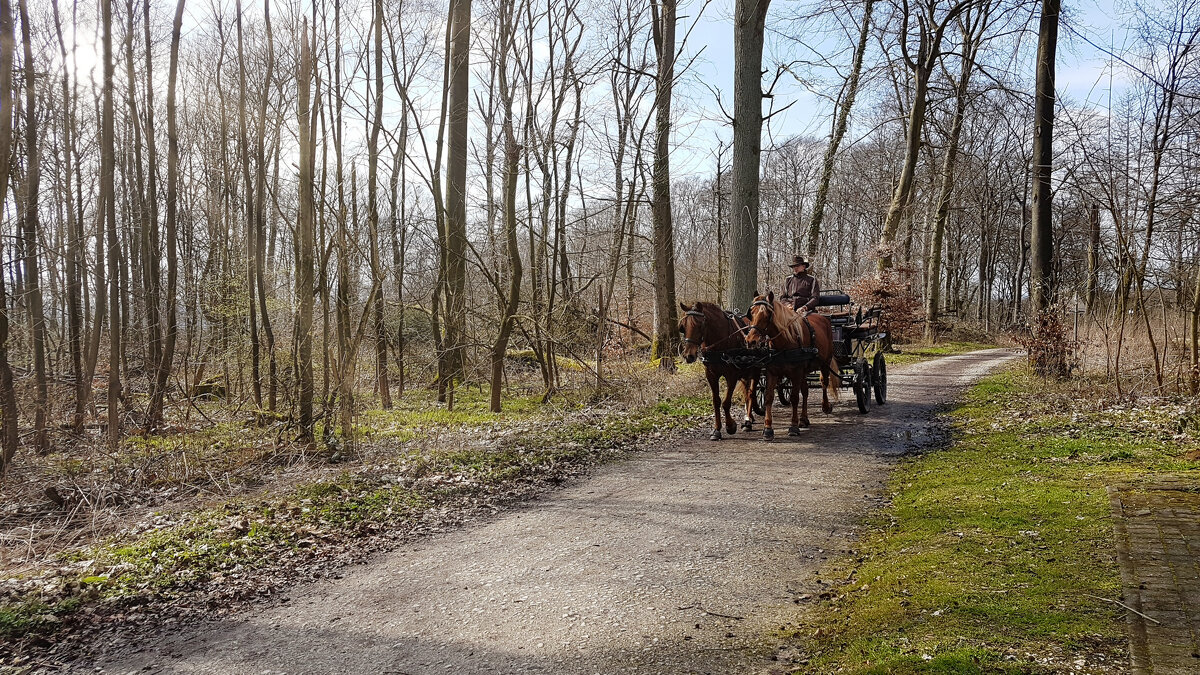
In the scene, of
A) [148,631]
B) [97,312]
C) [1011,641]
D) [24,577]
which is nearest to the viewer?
[1011,641]

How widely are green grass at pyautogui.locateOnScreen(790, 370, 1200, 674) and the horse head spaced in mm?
2381

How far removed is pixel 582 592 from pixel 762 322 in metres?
5.41

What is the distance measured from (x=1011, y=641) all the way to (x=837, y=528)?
253 cm

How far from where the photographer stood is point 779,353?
969 centimetres

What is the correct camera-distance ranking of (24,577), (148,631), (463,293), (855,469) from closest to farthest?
1. (148,631)
2. (24,577)
3. (855,469)
4. (463,293)

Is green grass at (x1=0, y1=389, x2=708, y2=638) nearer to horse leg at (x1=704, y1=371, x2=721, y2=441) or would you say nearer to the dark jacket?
horse leg at (x1=704, y1=371, x2=721, y2=441)

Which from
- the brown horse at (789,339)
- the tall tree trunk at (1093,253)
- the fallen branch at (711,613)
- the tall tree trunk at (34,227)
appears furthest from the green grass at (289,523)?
the tall tree trunk at (1093,253)

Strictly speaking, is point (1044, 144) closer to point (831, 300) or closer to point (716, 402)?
point (831, 300)

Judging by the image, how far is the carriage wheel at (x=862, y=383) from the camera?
38.0 feet

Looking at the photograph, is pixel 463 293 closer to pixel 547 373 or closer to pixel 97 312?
pixel 547 373

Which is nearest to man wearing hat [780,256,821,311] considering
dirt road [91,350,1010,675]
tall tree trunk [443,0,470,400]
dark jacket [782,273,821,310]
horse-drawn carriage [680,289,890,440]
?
dark jacket [782,273,821,310]

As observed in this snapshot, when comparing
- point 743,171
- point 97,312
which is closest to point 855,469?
point 743,171

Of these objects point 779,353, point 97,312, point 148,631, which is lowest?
point 148,631

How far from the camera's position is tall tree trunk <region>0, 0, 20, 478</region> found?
7.59 m
